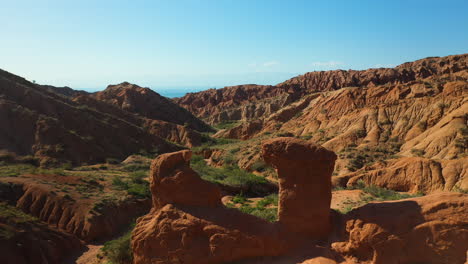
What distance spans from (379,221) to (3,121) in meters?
37.4

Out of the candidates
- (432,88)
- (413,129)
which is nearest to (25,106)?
(413,129)

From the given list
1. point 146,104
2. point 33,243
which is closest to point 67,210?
point 33,243

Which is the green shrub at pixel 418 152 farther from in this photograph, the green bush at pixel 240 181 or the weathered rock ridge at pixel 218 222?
the weathered rock ridge at pixel 218 222

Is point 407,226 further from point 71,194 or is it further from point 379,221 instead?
point 71,194

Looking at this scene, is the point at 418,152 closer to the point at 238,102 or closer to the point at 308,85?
the point at 308,85

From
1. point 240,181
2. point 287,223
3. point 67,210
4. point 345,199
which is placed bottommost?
point 67,210

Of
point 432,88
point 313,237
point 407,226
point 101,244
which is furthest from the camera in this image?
point 432,88

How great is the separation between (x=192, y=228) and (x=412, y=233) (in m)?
5.48

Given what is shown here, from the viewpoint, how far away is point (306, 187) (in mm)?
8609

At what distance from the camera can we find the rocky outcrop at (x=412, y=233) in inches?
267

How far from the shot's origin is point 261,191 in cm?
2242

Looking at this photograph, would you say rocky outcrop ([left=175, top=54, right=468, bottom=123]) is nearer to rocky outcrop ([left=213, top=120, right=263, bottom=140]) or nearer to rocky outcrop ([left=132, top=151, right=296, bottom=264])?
rocky outcrop ([left=213, top=120, right=263, bottom=140])

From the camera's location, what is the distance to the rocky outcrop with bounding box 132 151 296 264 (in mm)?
8141

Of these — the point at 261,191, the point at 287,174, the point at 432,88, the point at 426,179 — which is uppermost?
the point at 432,88
